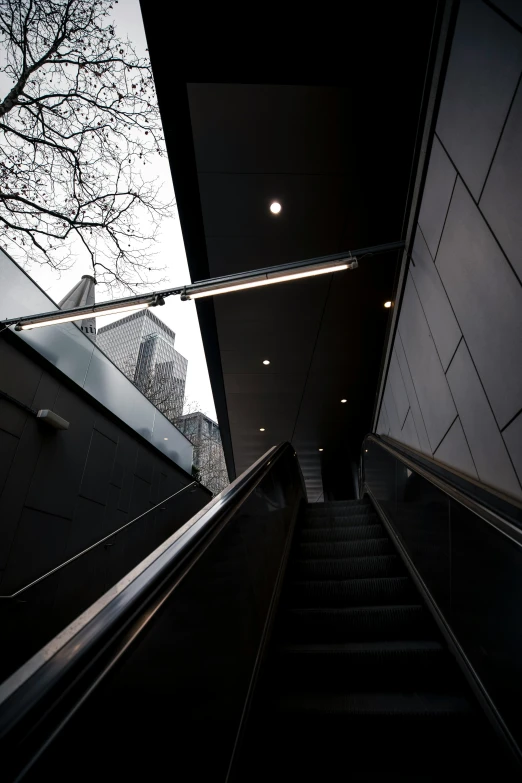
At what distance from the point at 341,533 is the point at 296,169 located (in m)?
4.00

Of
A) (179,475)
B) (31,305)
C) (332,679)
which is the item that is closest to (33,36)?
(31,305)

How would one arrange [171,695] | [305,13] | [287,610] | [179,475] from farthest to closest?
[179,475] → [305,13] → [287,610] → [171,695]

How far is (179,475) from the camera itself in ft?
28.9

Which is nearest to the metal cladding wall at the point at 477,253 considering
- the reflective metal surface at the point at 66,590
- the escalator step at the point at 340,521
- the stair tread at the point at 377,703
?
the stair tread at the point at 377,703

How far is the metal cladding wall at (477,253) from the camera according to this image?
5.78ft

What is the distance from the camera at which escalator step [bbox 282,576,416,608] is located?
246 centimetres

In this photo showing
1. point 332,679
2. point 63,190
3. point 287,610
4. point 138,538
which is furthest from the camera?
point 138,538

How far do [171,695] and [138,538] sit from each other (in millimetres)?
5642

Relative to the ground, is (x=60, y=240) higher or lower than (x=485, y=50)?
higher

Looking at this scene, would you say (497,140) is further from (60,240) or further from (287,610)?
(60,240)

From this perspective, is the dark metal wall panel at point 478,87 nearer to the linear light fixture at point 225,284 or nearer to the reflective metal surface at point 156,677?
the linear light fixture at point 225,284

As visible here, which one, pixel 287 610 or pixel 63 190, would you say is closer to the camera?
pixel 287 610

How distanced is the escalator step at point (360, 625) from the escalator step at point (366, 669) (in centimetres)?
21

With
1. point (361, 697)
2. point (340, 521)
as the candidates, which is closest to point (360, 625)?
point (361, 697)
